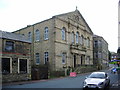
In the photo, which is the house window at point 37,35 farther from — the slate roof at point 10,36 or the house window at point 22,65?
the house window at point 22,65

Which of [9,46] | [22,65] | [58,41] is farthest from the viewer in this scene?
[58,41]

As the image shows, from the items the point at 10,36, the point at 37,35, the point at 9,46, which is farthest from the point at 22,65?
the point at 37,35

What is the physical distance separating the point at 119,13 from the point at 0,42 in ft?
45.9

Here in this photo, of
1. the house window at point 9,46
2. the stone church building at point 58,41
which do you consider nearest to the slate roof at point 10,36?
the house window at point 9,46

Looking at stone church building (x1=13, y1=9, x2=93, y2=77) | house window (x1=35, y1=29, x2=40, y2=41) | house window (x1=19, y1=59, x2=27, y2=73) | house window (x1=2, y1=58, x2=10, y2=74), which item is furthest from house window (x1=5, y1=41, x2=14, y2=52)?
house window (x1=35, y1=29, x2=40, y2=41)

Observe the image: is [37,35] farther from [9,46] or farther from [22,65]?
[9,46]

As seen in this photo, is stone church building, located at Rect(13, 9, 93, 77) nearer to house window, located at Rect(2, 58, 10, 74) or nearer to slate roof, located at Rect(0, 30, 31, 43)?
slate roof, located at Rect(0, 30, 31, 43)

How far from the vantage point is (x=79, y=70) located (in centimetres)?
3481

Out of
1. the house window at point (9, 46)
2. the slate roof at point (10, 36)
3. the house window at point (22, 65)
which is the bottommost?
the house window at point (22, 65)

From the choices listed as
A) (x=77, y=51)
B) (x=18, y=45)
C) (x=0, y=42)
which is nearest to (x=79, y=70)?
(x=77, y=51)

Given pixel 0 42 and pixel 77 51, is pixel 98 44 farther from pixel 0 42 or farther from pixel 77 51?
pixel 0 42

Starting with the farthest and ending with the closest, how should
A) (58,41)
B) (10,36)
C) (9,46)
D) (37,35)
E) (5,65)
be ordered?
1. (37,35)
2. (58,41)
3. (10,36)
4. (9,46)
5. (5,65)

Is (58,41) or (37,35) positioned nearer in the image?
(58,41)

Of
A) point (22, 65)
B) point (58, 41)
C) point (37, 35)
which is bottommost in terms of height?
point (22, 65)
